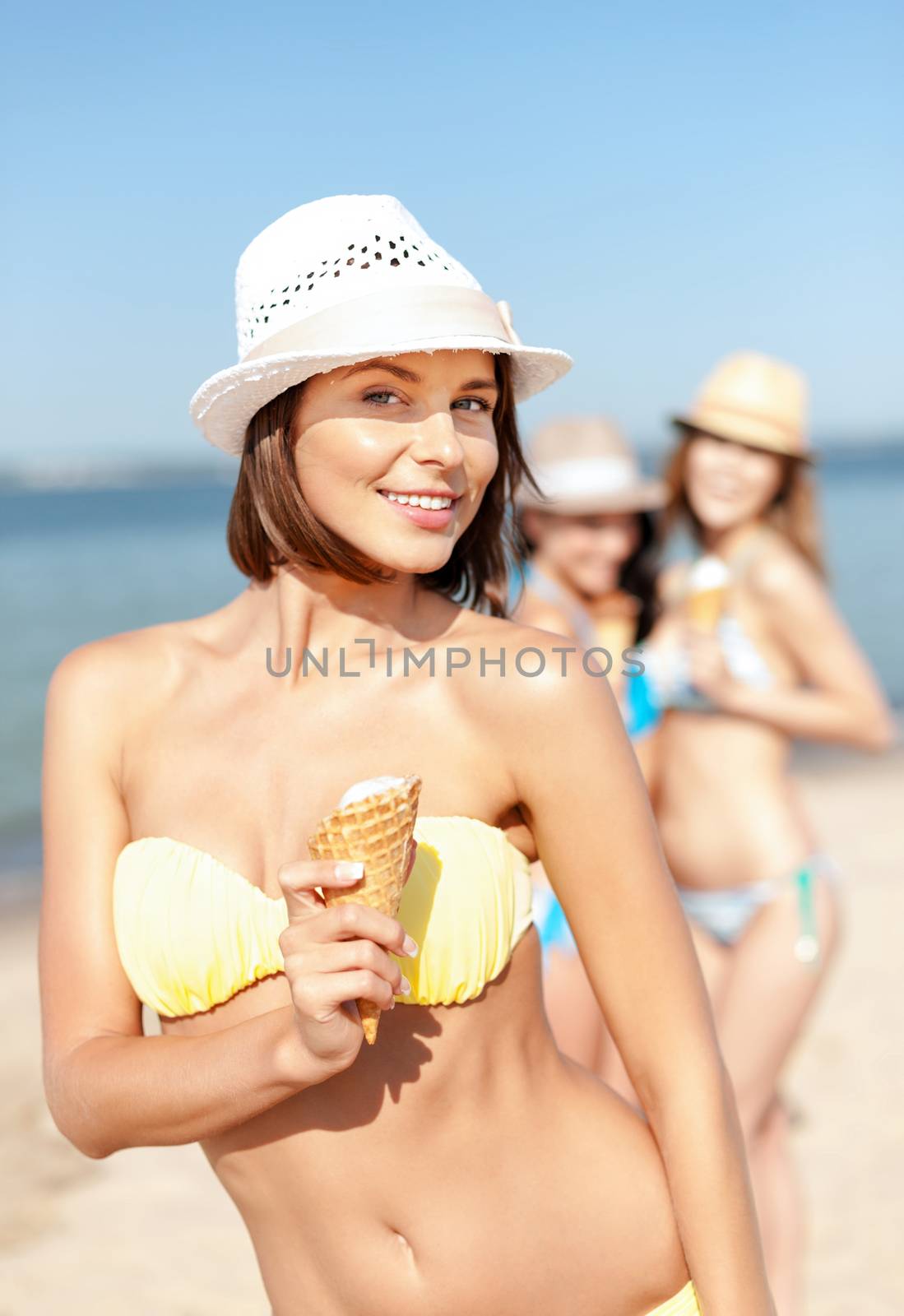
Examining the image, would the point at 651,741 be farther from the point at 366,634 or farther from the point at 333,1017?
the point at 333,1017

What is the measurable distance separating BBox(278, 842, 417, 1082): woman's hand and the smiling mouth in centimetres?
59

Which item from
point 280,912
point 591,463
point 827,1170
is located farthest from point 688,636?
point 280,912

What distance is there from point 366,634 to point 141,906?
1.87 ft

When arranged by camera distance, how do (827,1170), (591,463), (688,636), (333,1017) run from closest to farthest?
1. (333,1017)
2. (688,636)
3. (591,463)
4. (827,1170)

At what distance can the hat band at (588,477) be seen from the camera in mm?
5230

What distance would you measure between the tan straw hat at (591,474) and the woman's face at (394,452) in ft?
9.38

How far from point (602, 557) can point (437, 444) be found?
3.25m

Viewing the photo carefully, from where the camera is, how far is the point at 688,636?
4891 mm

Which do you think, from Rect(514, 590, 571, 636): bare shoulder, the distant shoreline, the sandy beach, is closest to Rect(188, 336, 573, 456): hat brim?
Rect(514, 590, 571, 636): bare shoulder

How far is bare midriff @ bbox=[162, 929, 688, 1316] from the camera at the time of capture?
2.05 m

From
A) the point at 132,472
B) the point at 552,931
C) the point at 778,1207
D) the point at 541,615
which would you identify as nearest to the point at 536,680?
the point at 552,931

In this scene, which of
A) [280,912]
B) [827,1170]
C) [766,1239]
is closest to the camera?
[280,912]

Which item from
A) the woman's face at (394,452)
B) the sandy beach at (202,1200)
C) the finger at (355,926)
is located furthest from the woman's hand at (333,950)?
the sandy beach at (202,1200)

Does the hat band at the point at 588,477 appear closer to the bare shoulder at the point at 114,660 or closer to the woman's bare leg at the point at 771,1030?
the woman's bare leg at the point at 771,1030
